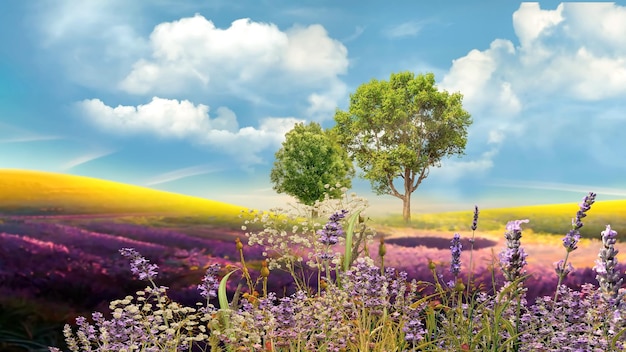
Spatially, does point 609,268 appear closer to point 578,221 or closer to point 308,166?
point 578,221

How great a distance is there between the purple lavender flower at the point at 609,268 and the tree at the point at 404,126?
20.6 metres

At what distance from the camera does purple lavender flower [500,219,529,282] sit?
152 inches

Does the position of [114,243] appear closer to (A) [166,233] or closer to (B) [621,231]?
(A) [166,233]

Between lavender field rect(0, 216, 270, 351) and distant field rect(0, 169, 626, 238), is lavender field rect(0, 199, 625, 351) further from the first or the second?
distant field rect(0, 169, 626, 238)

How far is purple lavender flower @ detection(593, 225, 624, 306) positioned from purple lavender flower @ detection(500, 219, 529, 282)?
1.50ft

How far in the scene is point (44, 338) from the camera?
19.2 feet

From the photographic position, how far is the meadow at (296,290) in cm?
432

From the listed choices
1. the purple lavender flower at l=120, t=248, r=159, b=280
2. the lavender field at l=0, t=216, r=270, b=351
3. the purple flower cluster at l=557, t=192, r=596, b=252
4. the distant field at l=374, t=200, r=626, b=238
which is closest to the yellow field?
the lavender field at l=0, t=216, r=270, b=351

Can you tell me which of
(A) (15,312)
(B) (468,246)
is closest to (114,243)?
(A) (15,312)

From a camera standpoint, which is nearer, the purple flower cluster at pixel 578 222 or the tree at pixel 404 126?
the purple flower cluster at pixel 578 222

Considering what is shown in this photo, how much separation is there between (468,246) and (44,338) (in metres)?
6.04

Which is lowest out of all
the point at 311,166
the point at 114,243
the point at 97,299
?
the point at 97,299

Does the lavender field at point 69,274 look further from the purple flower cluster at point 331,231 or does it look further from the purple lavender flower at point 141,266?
the purple flower cluster at point 331,231

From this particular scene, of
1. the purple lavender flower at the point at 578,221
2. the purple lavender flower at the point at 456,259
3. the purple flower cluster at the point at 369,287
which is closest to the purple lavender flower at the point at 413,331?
the purple flower cluster at the point at 369,287
